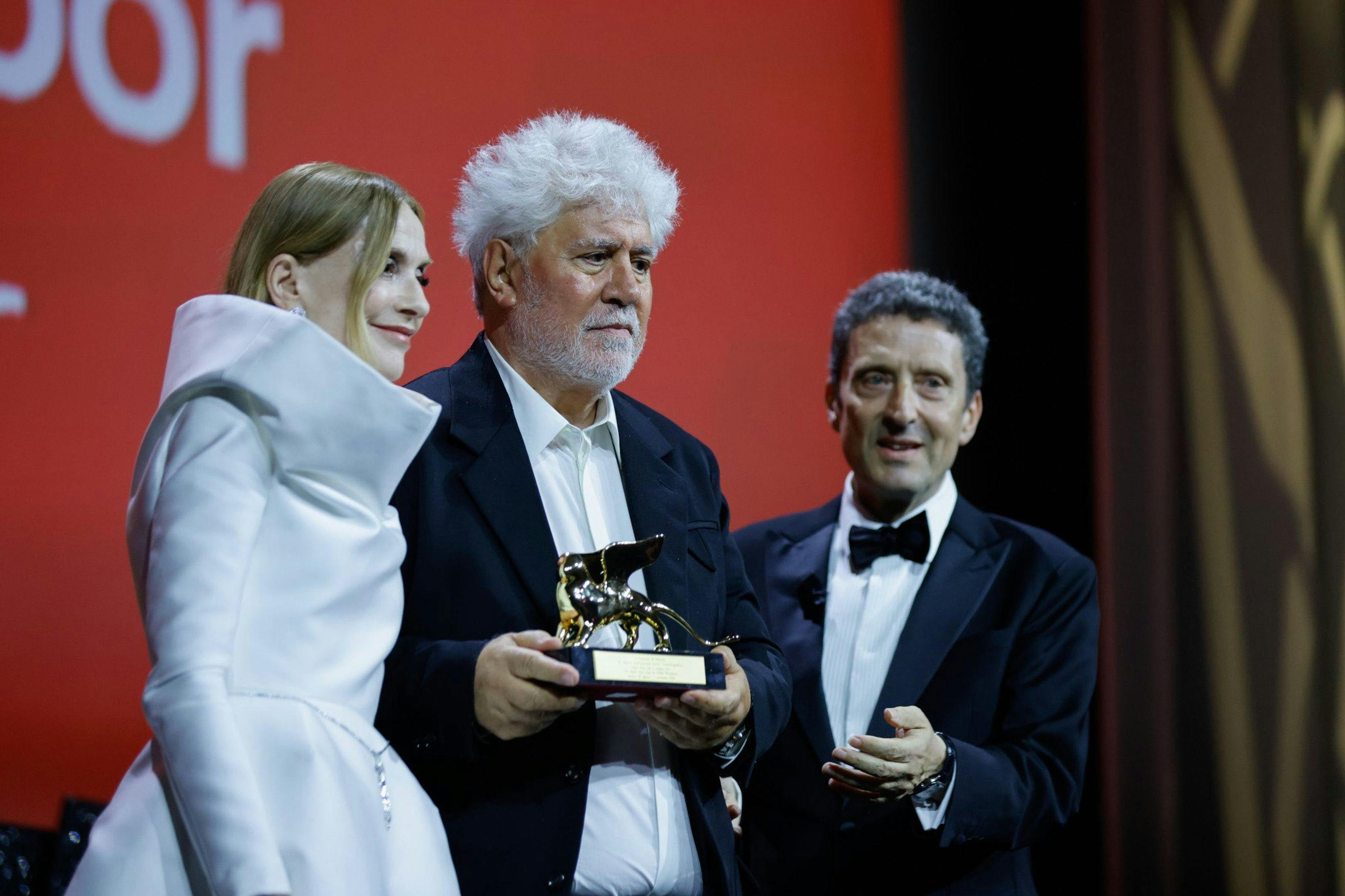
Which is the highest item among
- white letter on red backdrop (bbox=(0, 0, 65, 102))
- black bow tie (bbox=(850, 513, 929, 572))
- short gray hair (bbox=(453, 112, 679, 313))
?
white letter on red backdrop (bbox=(0, 0, 65, 102))

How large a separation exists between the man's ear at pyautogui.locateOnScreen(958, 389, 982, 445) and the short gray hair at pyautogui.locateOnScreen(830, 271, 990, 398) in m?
0.03

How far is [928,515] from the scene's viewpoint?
3148 mm

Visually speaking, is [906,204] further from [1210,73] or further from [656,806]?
[656,806]

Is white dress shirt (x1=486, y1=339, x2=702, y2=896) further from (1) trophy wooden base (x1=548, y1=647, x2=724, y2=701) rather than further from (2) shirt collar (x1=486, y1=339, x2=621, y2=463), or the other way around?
(1) trophy wooden base (x1=548, y1=647, x2=724, y2=701)

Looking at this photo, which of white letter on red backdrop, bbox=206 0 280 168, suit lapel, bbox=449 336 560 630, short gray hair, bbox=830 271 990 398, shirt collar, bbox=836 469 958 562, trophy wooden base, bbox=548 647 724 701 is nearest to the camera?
trophy wooden base, bbox=548 647 724 701

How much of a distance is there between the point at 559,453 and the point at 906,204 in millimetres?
2643

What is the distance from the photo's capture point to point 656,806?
2.21 metres

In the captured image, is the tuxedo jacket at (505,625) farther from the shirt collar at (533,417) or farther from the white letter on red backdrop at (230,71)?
the white letter on red backdrop at (230,71)

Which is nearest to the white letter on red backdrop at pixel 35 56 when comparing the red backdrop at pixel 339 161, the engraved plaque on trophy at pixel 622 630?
the red backdrop at pixel 339 161

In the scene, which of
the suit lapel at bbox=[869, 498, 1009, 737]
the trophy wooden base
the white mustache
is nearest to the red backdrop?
the white mustache

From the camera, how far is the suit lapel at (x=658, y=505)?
233cm

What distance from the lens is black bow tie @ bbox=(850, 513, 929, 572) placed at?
3.09m

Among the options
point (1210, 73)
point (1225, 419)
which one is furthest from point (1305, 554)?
point (1210, 73)

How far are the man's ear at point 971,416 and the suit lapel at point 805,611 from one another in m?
0.36
